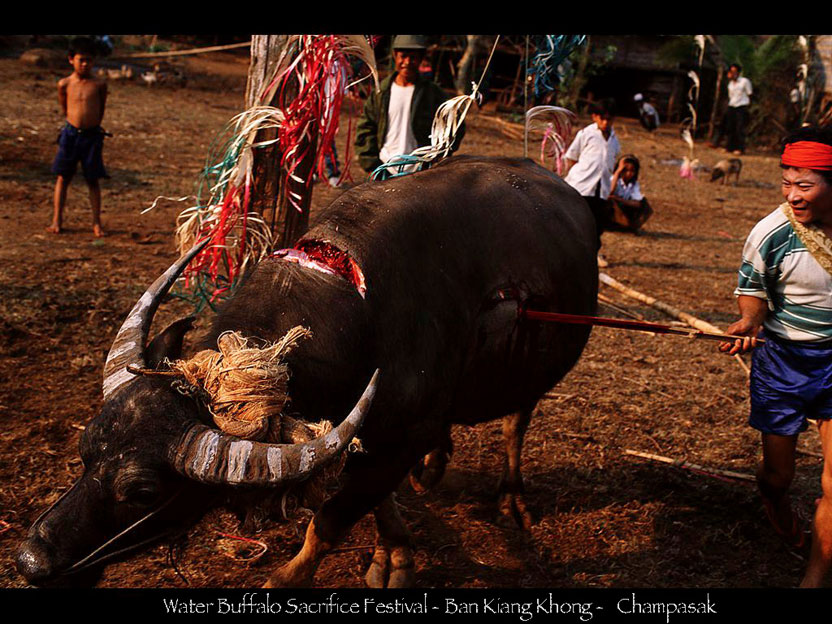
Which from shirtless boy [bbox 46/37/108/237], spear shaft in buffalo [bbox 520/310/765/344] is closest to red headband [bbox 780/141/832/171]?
spear shaft in buffalo [bbox 520/310/765/344]

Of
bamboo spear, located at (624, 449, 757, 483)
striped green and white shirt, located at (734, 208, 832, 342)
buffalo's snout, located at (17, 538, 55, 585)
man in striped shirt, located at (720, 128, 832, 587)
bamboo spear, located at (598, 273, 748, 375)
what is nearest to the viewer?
buffalo's snout, located at (17, 538, 55, 585)

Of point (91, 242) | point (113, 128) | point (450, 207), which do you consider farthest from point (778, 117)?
point (450, 207)

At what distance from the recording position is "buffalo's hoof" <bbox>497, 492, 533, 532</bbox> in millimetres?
4172

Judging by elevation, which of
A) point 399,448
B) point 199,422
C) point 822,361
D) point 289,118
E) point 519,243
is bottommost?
point 399,448

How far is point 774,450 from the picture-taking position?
3.76 m

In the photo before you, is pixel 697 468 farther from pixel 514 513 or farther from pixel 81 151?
pixel 81 151

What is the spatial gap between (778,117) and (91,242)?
18727mm

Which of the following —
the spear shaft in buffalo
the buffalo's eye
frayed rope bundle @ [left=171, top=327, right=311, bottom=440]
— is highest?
the spear shaft in buffalo

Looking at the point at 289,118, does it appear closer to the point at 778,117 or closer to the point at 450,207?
the point at 450,207

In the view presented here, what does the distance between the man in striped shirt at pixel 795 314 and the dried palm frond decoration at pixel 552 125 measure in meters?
2.02

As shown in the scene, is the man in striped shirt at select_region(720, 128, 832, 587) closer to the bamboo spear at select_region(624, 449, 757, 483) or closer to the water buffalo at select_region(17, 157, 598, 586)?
the bamboo spear at select_region(624, 449, 757, 483)

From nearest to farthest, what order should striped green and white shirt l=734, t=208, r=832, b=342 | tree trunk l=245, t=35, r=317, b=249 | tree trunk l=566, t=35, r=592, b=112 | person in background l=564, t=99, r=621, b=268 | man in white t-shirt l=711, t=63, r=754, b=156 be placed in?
striped green and white shirt l=734, t=208, r=832, b=342 < tree trunk l=245, t=35, r=317, b=249 < person in background l=564, t=99, r=621, b=268 < man in white t-shirt l=711, t=63, r=754, b=156 < tree trunk l=566, t=35, r=592, b=112

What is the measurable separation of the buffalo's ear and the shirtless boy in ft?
18.1

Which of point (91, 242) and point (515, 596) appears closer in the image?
point (515, 596)
